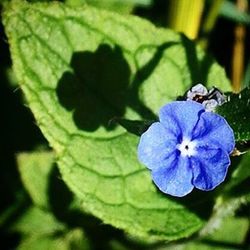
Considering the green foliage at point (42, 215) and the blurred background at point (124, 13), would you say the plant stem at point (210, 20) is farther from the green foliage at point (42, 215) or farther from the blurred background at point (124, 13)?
the green foliage at point (42, 215)

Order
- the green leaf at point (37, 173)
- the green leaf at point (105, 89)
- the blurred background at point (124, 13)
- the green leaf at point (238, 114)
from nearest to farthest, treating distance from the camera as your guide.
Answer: the green leaf at point (238, 114) < the green leaf at point (105, 89) < the green leaf at point (37, 173) < the blurred background at point (124, 13)

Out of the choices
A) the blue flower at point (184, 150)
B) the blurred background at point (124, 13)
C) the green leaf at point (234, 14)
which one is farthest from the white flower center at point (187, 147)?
the green leaf at point (234, 14)

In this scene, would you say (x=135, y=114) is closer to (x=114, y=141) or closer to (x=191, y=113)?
(x=114, y=141)

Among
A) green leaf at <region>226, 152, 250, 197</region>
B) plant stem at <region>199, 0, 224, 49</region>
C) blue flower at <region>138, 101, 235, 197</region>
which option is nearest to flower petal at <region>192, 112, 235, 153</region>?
blue flower at <region>138, 101, 235, 197</region>

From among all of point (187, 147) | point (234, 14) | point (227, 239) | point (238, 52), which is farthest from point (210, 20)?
point (187, 147)

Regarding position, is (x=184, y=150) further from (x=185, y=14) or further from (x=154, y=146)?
(x=185, y=14)

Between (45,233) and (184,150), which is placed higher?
(184,150)

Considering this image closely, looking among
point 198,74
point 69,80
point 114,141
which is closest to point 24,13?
point 69,80
